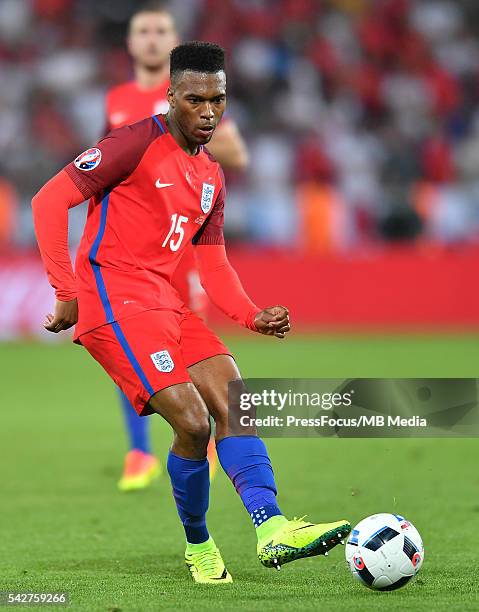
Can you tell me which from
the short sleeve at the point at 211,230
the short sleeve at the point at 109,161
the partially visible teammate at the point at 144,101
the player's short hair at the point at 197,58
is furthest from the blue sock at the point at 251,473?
the partially visible teammate at the point at 144,101

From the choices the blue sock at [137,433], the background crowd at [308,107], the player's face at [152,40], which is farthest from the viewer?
the background crowd at [308,107]

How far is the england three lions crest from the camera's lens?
17.5 ft

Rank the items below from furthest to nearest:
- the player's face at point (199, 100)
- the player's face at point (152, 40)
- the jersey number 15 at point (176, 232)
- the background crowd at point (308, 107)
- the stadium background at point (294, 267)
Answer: the background crowd at point (308, 107), the player's face at point (152, 40), the stadium background at point (294, 267), the jersey number 15 at point (176, 232), the player's face at point (199, 100)

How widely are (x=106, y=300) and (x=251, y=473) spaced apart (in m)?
0.91

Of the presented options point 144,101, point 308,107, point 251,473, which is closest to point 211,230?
point 251,473

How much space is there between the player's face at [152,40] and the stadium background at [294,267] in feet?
8.52

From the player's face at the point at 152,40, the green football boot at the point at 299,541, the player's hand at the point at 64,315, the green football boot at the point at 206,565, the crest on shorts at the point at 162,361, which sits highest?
the player's face at the point at 152,40

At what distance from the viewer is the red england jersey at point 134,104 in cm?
750

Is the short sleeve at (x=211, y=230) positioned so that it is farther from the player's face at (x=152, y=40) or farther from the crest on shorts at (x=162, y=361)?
the player's face at (x=152, y=40)

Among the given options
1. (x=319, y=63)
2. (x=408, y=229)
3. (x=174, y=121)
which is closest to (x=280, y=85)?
(x=319, y=63)

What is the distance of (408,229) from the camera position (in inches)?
683

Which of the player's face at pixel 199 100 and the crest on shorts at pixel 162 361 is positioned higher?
the player's face at pixel 199 100

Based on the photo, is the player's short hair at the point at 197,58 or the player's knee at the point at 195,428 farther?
the player's short hair at the point at 197,58

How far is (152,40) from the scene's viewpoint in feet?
25.0
